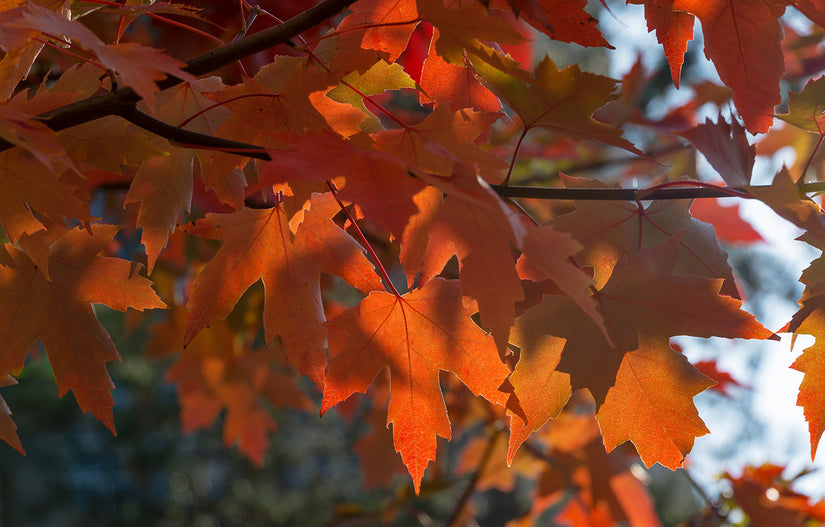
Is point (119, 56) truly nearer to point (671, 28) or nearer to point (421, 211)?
point (421, 211)

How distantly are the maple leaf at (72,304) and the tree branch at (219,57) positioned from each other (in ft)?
0.51

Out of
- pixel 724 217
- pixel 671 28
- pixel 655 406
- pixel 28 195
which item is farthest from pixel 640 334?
pixel 724 217

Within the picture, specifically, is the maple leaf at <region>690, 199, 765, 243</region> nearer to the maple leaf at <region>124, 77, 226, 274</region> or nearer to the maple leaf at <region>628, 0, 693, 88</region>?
the maple leaf at <region>628, 0, 693, 88</region>

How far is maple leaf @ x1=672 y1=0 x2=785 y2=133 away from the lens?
53cm

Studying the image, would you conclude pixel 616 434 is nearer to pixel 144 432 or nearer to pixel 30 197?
pixel 30 197

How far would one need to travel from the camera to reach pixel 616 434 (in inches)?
20.8

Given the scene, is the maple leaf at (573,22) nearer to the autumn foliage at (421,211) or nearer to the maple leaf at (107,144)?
the autumn foliage at (421,211)

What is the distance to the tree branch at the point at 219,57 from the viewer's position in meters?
0.44

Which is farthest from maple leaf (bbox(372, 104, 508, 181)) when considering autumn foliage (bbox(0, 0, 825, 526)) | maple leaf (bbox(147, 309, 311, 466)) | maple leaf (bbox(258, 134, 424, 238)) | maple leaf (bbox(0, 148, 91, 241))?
maple leaf (bbox(147, 309, 311, 466))

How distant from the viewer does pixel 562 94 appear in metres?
0.50

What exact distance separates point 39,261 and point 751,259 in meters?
9.36

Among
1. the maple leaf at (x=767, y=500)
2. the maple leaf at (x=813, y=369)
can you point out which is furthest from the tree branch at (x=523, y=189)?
the maple leaf at (x=767, y=500)

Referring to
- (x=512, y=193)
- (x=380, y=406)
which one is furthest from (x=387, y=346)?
(x=380, y=406)

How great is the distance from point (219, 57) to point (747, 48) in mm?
420
